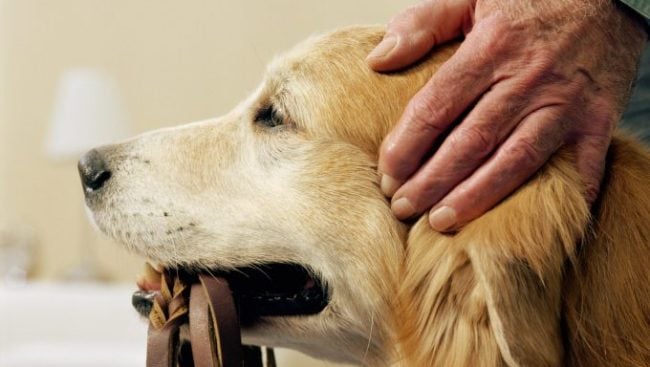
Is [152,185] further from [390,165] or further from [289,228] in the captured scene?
[390,165]

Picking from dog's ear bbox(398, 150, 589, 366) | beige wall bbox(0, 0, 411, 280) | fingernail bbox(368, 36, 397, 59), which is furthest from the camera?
beige wall bbox(0, 0, 411, 280)

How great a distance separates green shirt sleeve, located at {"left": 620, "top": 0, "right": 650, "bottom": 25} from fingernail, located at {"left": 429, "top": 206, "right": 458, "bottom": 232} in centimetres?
38

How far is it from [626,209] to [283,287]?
20.0 inches

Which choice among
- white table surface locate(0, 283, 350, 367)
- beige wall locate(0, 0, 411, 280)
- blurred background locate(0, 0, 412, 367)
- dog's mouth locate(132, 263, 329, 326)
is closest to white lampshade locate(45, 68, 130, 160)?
blurred background locate(0, 0, 412, 367)

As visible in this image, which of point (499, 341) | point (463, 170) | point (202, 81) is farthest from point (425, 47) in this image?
point (202, 81)

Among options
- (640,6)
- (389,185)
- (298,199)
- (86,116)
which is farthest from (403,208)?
(86,116)

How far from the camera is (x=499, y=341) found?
2.62 ft

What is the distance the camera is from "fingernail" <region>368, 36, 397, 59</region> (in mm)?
1034

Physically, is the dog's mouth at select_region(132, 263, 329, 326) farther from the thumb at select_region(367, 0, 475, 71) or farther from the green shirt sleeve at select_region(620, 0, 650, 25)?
the green shirt sleeve at select_region(620, 0, 650, 25)

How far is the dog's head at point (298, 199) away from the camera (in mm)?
1043

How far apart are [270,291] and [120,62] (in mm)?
2070

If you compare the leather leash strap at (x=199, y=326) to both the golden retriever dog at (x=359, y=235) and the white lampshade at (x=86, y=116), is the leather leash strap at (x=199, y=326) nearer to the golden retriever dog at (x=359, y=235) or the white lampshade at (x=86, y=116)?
the golden retriever dog at (x=359, y=235)

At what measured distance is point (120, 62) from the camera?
9.65 ft

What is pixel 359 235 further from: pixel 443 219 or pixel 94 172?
pixel 94 172
